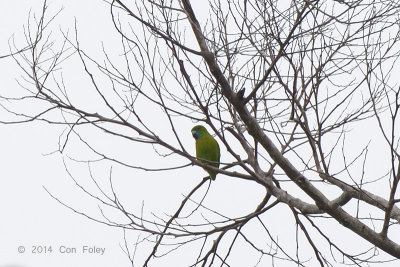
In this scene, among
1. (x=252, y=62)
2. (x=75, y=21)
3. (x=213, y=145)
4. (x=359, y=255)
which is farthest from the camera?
(x=213, y=145)

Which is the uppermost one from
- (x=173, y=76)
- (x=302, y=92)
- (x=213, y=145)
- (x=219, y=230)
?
(x=213, y=145)

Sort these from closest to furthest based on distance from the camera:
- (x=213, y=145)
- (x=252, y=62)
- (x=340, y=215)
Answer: (x=340, y=215)
(x=252, y=62)
(x=213, y=145)

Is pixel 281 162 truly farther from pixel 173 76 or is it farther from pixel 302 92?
pixel 173 76

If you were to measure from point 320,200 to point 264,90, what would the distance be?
1.35m

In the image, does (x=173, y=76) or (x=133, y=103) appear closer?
(x=133, y=103)

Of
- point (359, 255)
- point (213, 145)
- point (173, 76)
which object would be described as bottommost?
point (359, 255)

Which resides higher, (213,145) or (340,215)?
(213,145)

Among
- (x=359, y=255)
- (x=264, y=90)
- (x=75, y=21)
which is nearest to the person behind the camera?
(x=75, y=21)

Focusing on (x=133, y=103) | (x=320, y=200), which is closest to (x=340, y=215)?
(x=320, y=200)

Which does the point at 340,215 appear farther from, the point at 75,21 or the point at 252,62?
the point at 75,21

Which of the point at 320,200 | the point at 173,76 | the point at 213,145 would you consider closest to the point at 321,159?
the point at 320,200

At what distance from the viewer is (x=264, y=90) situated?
168 inches

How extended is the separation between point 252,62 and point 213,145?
7.54ft

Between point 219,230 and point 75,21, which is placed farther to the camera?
point 219,230
